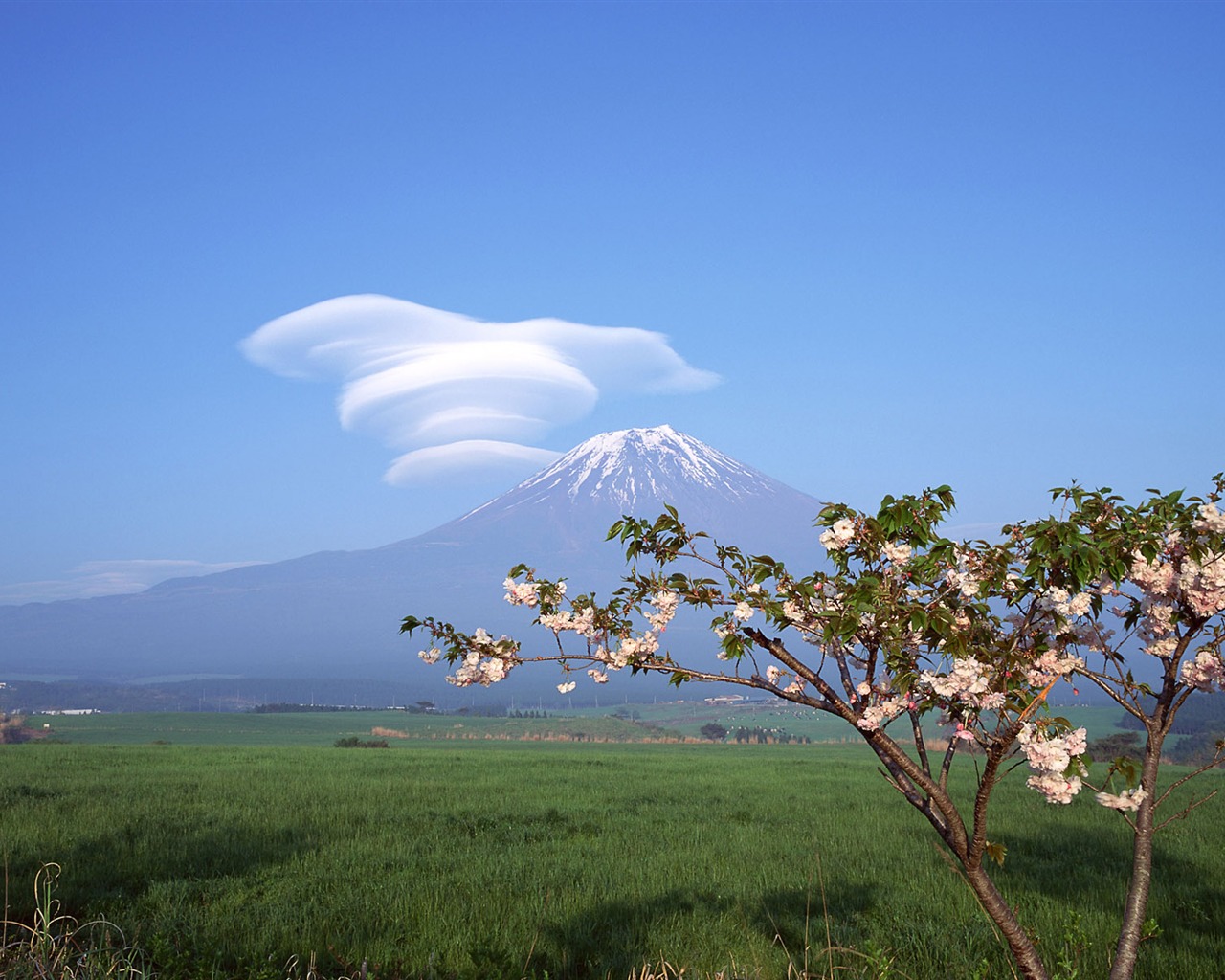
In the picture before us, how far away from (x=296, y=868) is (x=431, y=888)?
245cm

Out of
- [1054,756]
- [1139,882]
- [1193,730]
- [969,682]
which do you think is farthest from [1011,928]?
[1193,730]

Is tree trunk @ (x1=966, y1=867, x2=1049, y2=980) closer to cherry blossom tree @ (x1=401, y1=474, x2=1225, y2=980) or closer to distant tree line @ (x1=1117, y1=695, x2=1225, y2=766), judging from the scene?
cherry blossom tree @ (x1=401, y1=474, x2=1225, y2=980)

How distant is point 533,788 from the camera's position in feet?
77.5

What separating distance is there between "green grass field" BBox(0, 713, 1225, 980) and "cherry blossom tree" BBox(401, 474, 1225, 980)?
3.27 metres

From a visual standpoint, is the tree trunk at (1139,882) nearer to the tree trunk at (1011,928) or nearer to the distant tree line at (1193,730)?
the tree trunk at (1011,928)

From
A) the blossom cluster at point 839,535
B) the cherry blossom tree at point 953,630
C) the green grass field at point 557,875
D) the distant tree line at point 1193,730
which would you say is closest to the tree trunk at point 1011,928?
the cherry blossom tree at point 953,630

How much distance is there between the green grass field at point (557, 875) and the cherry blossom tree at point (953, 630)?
3.27m

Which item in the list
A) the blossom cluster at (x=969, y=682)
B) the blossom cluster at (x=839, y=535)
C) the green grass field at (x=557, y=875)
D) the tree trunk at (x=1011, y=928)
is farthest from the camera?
the green grass field at (x=557, y=875)

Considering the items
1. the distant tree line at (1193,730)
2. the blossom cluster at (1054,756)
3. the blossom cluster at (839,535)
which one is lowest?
the distant tree line at (1193,730)

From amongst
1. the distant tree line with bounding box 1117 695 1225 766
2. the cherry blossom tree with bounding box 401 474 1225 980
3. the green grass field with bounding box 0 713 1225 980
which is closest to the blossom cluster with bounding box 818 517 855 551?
the cherry blossom tree with bounding box 401 474 1225 980

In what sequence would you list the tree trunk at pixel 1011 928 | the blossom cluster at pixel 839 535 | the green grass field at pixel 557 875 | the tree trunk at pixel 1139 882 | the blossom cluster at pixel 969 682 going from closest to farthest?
the blossom cluster at pixel 969 682
the blossom cluster at pixel 839 535
the tree trunk at pixel 1011 928
the tree trunk at pixel 1139 882
the green grass field at pixel 557 875

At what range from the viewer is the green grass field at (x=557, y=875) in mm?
8992

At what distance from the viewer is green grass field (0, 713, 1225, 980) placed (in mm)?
8992

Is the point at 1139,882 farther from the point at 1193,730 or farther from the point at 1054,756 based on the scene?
the point at 1193,730
